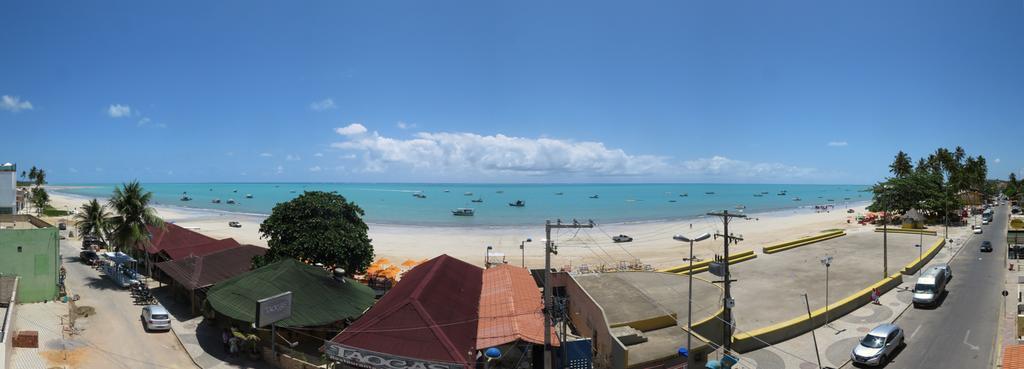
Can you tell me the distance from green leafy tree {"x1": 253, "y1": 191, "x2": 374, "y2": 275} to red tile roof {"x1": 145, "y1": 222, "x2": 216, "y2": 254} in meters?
10.2

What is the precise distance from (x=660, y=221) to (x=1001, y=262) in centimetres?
5572

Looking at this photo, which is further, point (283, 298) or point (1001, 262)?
point (1001, 262)

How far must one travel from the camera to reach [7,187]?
143 feet

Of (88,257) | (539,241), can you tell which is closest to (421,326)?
(88,257)

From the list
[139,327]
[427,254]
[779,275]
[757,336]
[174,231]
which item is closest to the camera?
[757,336]

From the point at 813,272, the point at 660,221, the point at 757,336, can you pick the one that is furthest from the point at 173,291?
the point at 660,221

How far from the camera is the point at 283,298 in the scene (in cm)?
1880

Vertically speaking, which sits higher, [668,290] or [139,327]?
[668,290]

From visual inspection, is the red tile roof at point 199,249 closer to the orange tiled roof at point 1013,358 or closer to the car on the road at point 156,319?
the car on the road at point 156,319

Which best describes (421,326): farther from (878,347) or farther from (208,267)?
(878,347)

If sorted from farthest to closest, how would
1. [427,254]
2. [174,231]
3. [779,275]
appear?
[427,254], [174,231], [779,275]

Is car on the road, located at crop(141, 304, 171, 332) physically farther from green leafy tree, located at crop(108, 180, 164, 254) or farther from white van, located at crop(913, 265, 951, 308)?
white van, located at crop(913, 265, 951, 308)

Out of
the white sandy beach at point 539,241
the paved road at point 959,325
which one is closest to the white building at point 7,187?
the white sandy beach at point 539,241

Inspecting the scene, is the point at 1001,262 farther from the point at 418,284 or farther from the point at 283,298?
the point at 283,298
